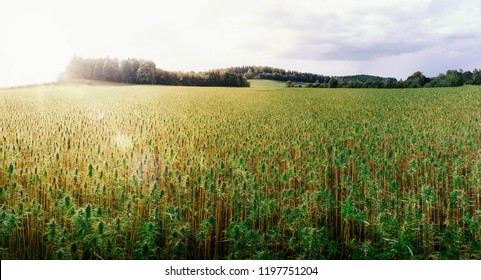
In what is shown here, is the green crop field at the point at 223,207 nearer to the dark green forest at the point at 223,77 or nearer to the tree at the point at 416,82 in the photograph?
the dark green forest at the point at 223,77

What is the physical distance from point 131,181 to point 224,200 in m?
1.76

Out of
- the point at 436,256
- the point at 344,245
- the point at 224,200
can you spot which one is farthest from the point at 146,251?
the point at 436,256

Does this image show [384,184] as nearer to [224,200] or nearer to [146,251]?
[224,200]

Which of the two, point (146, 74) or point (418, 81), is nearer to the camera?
point (146, 74)

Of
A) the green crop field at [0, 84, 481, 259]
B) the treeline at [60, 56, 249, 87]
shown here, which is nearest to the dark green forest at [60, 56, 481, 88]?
the treeline at [60, 56, 249, 87]

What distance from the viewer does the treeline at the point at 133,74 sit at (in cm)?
2895

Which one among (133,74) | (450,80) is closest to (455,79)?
(450,80)

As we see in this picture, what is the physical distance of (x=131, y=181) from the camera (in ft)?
22.0

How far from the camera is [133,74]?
42.7 metres

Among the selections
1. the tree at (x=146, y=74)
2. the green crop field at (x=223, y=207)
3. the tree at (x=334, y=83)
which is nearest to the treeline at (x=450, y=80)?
the tree at (x=334, y=83)

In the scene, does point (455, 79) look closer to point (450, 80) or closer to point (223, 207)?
point (450, 80)

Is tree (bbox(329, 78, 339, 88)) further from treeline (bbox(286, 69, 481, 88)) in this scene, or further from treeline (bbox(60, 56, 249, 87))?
treeline (bbox(60, 56, 249, 87))

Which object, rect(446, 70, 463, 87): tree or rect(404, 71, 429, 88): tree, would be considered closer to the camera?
rect(446, 70, 463, 87): tree

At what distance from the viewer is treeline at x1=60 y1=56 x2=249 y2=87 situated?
28953mm
